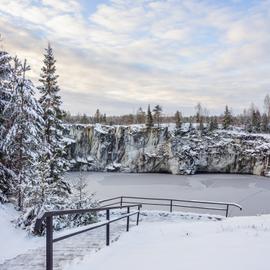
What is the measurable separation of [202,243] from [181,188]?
3091cm

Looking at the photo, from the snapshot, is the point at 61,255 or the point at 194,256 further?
the point at 61,255

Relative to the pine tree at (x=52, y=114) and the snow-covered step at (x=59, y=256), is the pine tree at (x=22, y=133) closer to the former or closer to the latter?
the pine tree at (x=52, y=114)

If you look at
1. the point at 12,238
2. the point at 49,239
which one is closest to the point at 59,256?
the point at 49,239

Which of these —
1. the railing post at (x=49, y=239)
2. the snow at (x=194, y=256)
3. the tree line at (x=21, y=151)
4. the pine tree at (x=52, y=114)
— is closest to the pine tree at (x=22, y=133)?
the tree line at (x=21, y=151)

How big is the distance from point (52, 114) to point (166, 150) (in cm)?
4537

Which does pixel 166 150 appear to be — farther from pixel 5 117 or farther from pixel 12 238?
pixel 12 238

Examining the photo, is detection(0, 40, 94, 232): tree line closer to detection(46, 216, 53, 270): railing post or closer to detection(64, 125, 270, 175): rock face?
detection(46, 216, 53, 270): railing post

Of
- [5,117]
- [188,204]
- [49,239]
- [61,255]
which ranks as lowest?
[188,204]

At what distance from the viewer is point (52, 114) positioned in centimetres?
1611

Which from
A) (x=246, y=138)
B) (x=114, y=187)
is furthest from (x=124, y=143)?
(x=114, y=187)

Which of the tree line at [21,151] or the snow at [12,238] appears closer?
the snow at [12,238]

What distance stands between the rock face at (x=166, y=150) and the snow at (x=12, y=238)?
1891 inches

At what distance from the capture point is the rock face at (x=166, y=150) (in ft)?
191

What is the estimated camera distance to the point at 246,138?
59.9 m
